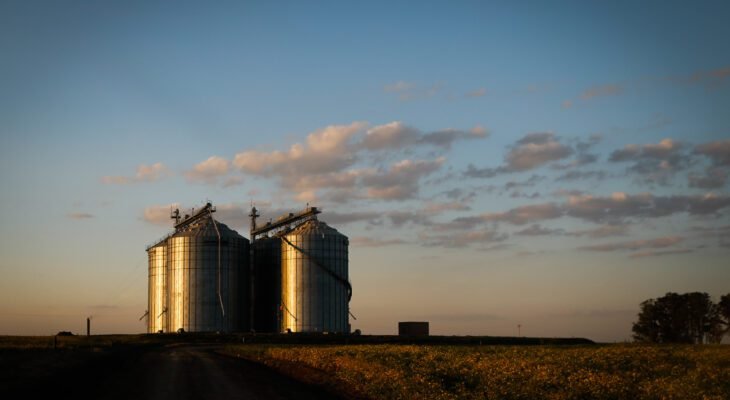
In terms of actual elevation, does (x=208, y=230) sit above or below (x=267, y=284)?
above

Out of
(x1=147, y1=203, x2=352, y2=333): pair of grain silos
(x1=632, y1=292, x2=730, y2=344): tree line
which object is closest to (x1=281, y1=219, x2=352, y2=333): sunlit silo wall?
(x1=147, y1=203, x2=352, y2=333): pair of grain silos

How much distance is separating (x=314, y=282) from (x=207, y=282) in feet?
56.4

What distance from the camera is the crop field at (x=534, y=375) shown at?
3309 cm

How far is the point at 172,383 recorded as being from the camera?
39.6m

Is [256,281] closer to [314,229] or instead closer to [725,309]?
[314,229]

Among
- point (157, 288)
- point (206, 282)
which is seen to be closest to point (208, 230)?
point (206, 282)

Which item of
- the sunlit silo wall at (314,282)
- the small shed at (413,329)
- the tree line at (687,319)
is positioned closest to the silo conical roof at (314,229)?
the sunlit silo wall at (314,282)

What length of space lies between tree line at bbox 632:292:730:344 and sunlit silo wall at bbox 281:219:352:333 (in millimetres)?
58932

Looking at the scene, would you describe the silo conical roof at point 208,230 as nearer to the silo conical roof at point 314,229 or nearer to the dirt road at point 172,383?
the silo conical roof at point 314,229

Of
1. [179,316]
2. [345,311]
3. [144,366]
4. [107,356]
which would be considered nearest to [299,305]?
[345,311]

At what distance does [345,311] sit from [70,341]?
42.2 metres

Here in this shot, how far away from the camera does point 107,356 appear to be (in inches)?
2534

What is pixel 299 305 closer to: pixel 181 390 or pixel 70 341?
pixel 70 341

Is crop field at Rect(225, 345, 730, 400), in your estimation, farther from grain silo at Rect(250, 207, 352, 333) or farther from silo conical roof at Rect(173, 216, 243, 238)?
silo conical roof at Rect(173, 216, 243, 238)
